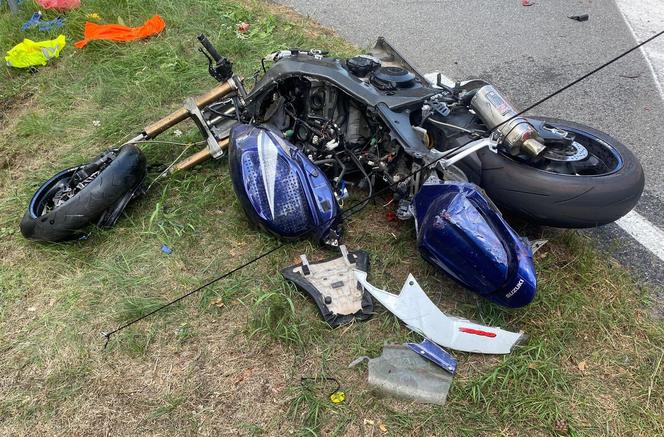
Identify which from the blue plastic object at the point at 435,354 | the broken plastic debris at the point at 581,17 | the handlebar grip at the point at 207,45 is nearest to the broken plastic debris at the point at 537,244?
the blue plastic object at the point at 435,354

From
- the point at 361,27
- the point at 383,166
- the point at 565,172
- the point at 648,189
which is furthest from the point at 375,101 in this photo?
the point at 361,27

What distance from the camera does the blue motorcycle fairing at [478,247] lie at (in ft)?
8.12

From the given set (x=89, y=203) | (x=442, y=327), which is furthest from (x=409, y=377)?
(x=89, y=203)

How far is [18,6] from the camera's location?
6.06 metres

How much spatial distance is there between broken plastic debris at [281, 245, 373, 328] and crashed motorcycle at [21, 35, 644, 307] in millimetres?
172

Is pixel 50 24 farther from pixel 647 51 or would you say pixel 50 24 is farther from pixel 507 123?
pixel 647 51

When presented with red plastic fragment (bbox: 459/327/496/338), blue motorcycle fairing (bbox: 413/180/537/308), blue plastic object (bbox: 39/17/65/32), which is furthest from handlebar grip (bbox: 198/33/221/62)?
→ blue plastic object (bbox: 39/17/65/32)

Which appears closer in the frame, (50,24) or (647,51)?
(647,51)

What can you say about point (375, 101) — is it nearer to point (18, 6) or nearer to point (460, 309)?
point (460, 309)

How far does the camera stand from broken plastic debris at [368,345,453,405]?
244 centimetres

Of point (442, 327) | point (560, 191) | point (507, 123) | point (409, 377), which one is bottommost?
point (409, 377)

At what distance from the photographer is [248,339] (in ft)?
8.89

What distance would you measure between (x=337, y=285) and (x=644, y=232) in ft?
6.68

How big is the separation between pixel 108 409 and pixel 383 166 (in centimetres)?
196
